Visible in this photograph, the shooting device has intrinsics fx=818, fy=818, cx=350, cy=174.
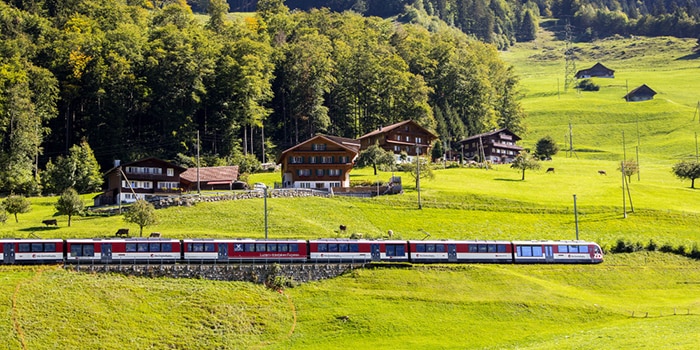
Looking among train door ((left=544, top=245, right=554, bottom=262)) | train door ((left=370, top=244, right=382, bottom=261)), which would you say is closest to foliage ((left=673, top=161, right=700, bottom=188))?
train door ((left=544, top=245, right=554, bottom=262))

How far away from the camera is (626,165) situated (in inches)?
4567

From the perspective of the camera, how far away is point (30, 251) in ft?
211

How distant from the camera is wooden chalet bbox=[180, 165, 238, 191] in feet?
360

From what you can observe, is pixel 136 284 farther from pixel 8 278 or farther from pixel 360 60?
pixel 360 60

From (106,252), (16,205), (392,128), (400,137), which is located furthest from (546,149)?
(106,252)

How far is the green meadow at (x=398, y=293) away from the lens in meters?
54.8

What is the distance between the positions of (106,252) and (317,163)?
49249mm

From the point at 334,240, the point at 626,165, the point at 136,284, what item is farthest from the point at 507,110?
the point at 136,284

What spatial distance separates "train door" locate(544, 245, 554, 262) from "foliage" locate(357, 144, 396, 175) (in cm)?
4863

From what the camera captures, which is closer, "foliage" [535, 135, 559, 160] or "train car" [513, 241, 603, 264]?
"train car" [513, 241, 603, 264]

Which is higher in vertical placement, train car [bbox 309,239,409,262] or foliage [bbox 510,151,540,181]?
Answer: foliage [bbox 510,151,540,181]

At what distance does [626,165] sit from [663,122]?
269 feet

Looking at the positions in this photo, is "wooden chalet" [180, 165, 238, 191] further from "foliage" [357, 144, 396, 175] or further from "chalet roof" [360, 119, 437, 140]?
"chalet roof" [360, 119, 437, 140]

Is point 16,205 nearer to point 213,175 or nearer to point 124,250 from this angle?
point 124,250
